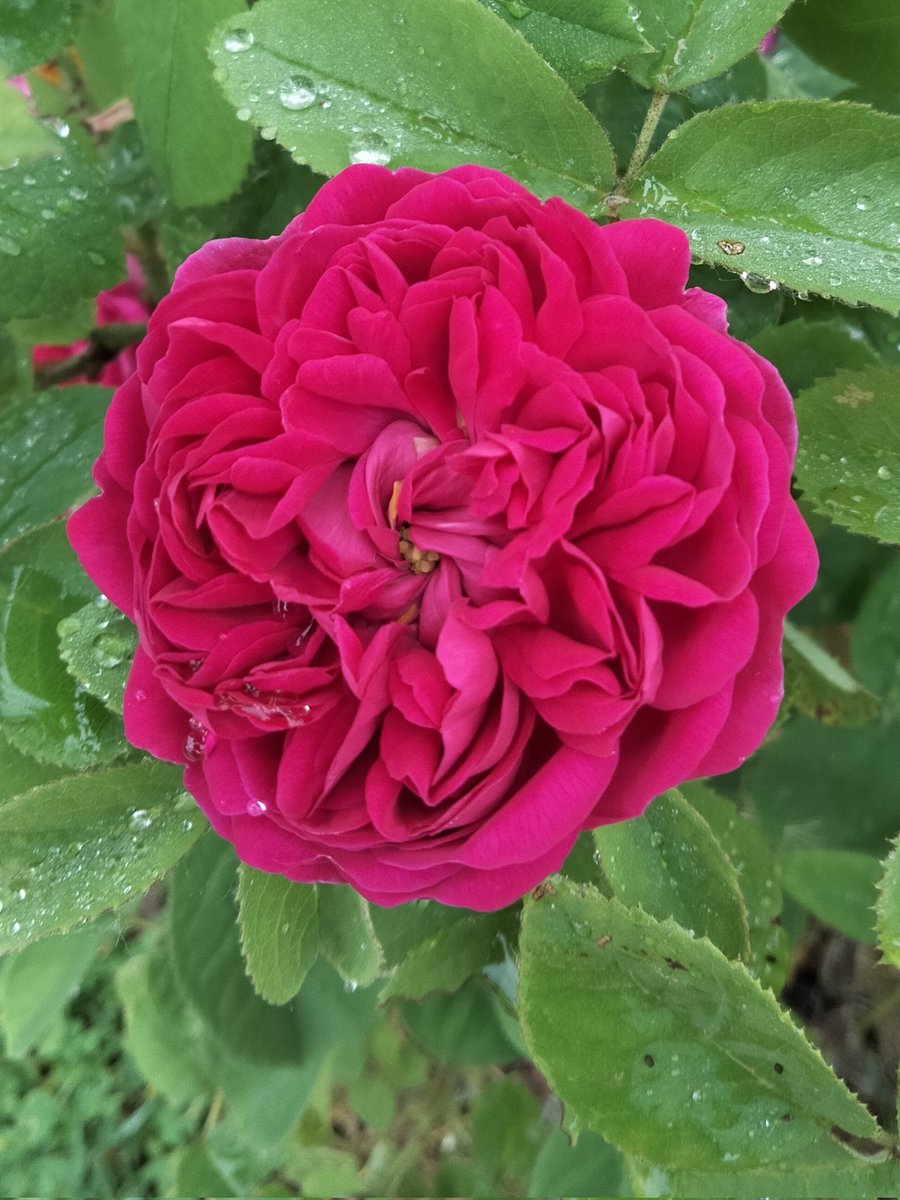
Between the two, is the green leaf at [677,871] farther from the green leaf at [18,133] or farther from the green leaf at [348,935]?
the green leaf at [18,133]

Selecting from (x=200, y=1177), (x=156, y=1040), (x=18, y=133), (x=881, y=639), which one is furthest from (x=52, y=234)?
(x=200, y=1177)

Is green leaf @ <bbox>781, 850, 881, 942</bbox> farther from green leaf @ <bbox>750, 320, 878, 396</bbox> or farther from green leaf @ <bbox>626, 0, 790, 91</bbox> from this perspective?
green leaf @ <bbox>626, 0, 790, 91</bbox>

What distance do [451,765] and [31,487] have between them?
344 millimetres

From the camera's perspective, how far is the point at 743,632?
317 millimetres

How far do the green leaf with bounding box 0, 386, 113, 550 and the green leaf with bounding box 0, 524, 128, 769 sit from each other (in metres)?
0.07

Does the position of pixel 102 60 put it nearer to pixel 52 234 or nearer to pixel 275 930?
pixel 52 234

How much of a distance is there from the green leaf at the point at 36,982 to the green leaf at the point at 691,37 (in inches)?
25.7

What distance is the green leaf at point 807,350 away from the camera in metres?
0.53

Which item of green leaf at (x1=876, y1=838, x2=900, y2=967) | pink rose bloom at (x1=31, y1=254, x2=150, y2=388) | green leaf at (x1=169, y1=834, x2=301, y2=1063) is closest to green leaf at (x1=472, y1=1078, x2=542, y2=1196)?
green leaf at (x1=169, y1=834, x2=301, y2=1063)

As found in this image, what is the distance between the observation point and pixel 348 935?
0.47m

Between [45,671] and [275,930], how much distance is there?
16 centimetres

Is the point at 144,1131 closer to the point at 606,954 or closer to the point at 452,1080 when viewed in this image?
the point at 452,1080

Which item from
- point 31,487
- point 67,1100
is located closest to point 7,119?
point 31,487

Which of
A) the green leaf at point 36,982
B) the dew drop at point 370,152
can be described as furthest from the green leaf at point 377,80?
the green leaf at point 36,982
